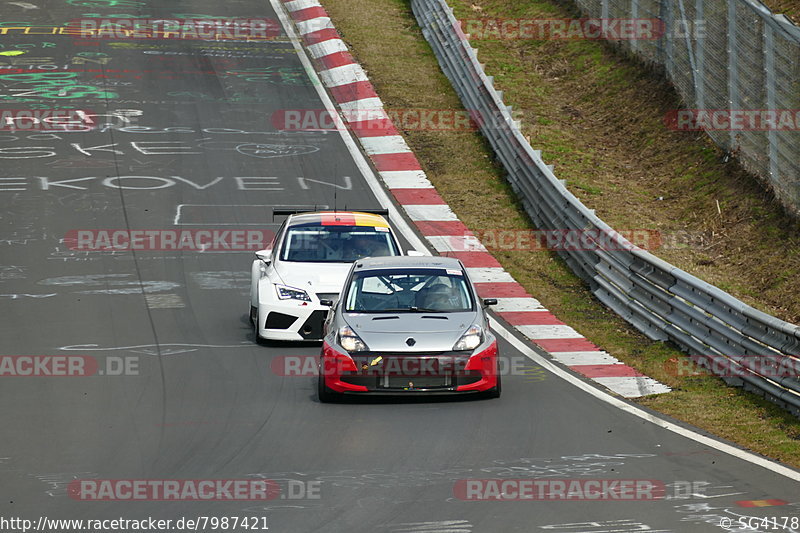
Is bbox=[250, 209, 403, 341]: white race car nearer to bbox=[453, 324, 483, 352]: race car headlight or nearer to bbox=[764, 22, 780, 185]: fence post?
bbox=[453, 324, 483, 352]: race car headlight

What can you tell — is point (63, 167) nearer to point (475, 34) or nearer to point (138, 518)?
point (475, 34)

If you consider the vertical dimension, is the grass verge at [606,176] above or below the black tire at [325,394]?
above

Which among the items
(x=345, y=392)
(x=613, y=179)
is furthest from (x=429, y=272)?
(x=613, y=179)

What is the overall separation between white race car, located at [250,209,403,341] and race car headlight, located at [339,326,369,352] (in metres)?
2.15

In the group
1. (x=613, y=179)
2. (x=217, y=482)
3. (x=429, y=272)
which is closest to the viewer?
(x=217, y=482)

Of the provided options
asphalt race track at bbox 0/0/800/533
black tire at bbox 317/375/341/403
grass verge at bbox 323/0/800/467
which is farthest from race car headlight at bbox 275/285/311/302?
grass verge at bbox 323/0/800/467

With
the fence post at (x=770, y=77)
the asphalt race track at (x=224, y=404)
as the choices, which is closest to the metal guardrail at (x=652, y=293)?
the asphalt race track at (x=224, y=404)

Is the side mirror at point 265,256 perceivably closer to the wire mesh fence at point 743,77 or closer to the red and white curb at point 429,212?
the red and white curb at point 429,212

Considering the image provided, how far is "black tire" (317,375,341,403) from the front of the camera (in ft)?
38.1

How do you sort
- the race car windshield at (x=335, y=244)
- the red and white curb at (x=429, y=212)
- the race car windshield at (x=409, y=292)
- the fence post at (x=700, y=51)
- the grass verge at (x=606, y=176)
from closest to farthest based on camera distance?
the race car windshield at (x=409, y=292) → the grass verge at (x=606, y=176) → the red and white curb at (x=429, y=212) → the race car windshield at (x=335, y=244) → the fence post at (x=700, y=51)

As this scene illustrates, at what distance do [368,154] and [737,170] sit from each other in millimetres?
7628

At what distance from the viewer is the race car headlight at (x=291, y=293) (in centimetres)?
1404

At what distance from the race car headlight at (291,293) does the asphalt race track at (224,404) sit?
598mm

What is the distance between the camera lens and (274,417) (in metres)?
11.1
